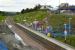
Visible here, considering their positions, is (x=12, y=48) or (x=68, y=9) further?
(x=68, y=9)

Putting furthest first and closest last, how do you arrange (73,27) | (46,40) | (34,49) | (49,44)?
1. (73,27)
2. (46,40)
3. (49,44)
4. (34,49)

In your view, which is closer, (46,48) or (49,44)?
(46,48)

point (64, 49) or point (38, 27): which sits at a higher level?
point (64, 49)

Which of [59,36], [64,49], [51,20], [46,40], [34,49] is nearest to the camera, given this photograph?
[64,49]

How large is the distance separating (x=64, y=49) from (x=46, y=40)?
1016 centimetres

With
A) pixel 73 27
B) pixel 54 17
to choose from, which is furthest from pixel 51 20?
pixel 73 27

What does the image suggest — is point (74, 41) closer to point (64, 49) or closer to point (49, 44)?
point (49, 44)

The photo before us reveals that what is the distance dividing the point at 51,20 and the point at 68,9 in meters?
22.8

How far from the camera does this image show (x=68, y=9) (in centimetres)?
9512

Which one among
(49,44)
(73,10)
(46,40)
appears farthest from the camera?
(73,10)

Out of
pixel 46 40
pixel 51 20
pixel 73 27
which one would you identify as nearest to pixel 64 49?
pixel 46 40

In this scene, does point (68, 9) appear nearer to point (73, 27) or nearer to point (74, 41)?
point (73, 27)

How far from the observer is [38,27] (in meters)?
68.6

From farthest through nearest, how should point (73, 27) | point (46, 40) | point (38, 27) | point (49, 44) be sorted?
point (38, 27) < point (73, 27) < point (46, 40) < point (49, 44)
